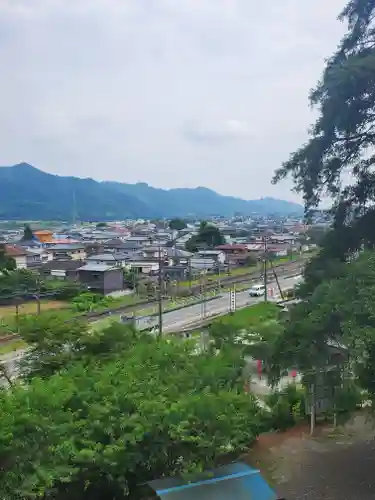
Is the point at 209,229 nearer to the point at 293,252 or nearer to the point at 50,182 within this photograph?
the point at 293,252

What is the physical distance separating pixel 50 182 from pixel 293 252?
128 metres

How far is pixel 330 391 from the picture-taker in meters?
7.41

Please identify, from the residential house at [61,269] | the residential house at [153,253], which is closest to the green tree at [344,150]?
the residential house at [61,269]

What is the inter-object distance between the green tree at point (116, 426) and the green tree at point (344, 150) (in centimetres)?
282

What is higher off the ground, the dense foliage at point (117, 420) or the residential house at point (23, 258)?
the dense foliage at point (117, 420)

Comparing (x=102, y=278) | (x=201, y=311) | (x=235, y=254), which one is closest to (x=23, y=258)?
(x=102, y=278)

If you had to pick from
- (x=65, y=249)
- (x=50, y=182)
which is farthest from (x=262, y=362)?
(x=50, y=182)

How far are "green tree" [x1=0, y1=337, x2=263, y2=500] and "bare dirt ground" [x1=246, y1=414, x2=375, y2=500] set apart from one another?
1.24 metres

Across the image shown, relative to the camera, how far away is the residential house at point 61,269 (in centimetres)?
3288

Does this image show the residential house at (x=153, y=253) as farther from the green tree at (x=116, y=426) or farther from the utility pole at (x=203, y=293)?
the green tree at (x=116, y=426)

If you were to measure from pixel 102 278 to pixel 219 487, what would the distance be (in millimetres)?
23533

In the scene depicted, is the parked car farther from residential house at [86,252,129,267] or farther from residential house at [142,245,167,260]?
residential house at [142,245,167,260]

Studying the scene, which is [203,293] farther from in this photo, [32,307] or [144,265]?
[32,307]

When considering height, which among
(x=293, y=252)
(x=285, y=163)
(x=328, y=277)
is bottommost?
(x=293, y=252)
